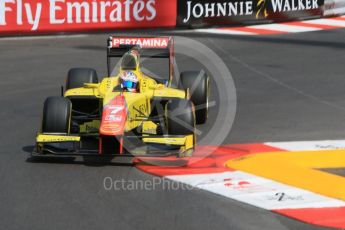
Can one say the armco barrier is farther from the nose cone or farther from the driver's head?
the nose cone

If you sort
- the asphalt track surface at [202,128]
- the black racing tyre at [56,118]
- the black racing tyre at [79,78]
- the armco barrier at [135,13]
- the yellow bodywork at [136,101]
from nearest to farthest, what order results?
the asphalt track surface at [202,128], the yellow bodywork at [136,101], the black racing tyre at [56,118], the black racing tyre at [79,78], the armco barrier at [135,13]

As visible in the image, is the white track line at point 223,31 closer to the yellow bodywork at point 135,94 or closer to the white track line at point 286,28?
the white track line at point 286,28

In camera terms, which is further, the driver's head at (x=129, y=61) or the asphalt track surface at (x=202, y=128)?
the driver's head at (x=129, y=61)

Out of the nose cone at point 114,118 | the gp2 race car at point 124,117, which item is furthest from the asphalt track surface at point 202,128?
the nose cone at point 114,118

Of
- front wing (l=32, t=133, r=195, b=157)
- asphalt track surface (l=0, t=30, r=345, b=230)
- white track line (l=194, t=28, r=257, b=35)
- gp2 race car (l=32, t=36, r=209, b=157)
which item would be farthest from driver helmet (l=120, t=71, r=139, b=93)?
white track line (l=194, t=28, r=257, b=35)

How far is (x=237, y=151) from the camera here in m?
10.5

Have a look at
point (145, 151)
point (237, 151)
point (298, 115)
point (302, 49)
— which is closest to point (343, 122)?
point (298, 115)

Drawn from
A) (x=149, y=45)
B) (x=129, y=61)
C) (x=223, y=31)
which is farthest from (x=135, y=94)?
(x=223, y=31)

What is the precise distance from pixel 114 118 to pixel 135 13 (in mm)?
12226

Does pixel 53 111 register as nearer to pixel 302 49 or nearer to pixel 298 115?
pixel 298 115


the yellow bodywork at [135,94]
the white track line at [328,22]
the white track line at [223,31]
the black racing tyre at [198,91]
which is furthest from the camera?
the white track line at [328,22]

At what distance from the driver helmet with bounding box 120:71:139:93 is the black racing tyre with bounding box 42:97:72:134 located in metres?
0.85

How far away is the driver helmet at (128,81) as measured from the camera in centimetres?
1058

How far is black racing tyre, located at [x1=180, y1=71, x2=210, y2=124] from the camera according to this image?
11.9 metres
